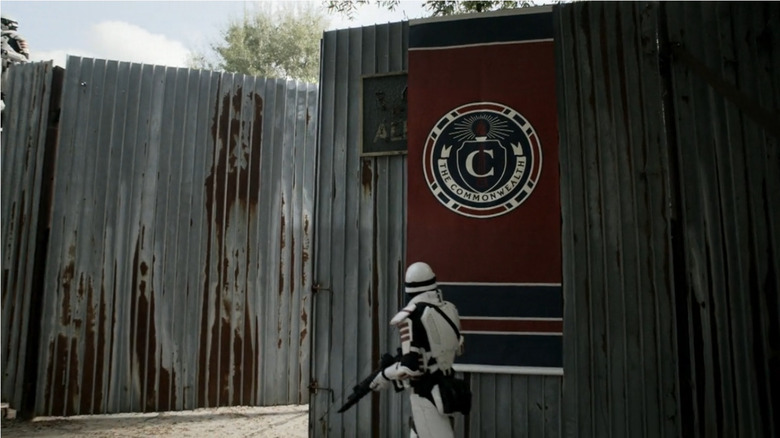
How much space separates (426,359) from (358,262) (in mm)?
1621

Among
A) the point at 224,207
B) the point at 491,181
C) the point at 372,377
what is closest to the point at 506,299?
the point at 491,181

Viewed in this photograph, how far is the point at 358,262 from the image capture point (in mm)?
5109

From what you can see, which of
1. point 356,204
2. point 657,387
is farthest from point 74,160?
point 657,387

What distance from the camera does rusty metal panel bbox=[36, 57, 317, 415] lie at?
639 centimetres

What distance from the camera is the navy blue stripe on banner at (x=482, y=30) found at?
4.86 m

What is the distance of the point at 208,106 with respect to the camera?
6953 millimetres

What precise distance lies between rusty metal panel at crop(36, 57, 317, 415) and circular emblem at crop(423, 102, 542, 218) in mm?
2885

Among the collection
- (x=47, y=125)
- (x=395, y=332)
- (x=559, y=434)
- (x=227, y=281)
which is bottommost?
(x=559, y=434)

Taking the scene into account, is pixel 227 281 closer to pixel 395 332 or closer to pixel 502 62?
pixel 395 332

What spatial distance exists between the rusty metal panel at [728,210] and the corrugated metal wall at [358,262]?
163 centimetres

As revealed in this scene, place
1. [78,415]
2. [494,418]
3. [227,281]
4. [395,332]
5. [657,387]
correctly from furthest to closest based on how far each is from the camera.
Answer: [227,281]
[78,415]
[395,332]
[494,418]
[657,387]

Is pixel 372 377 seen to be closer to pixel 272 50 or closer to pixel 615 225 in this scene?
pixel 615 225

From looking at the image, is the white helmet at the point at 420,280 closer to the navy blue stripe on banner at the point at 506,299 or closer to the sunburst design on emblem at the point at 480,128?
the navy blue stripe on banner at the point at 506,299

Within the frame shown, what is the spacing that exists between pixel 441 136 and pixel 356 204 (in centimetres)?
110
